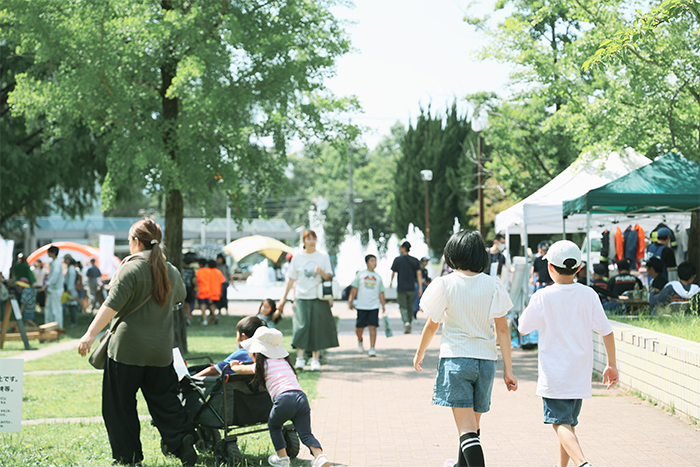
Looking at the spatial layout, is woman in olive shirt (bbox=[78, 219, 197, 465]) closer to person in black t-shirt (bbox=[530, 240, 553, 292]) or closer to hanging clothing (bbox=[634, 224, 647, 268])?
person in black t-shirt (bbox=[530, 240, 553, 292])

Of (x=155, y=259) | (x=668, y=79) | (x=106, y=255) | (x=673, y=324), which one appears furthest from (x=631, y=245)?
(x=106, y=255)

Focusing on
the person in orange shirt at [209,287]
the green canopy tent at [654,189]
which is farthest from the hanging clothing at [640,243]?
the person in orange shirt at [209,287]

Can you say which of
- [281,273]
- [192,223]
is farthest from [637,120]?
[192,223]

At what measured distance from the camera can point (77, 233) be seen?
6019 cm

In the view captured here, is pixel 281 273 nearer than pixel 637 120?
No

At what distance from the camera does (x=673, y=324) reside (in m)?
9.25

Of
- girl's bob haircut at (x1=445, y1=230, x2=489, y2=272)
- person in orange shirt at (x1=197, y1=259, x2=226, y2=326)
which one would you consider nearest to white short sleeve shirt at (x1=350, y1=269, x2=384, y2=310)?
girl's bob haircut at (x1=445, y1=230, x2=489, y2=272)

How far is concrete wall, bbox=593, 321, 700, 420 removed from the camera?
23.5 ft

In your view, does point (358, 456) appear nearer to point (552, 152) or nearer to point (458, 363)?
point (458, 363)

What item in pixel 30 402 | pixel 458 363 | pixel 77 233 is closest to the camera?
pixel 458 363

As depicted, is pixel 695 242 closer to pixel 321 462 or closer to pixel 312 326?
pixel 312 326

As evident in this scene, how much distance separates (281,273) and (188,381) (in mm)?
37836

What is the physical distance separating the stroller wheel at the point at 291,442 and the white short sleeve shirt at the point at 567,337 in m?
2.05

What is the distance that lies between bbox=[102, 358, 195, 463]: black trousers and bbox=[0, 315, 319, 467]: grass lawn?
12.0 inches
